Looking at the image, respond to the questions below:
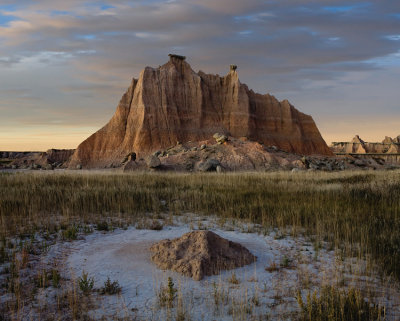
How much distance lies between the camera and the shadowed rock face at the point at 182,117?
55.0 m

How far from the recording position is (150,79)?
5678 centimetres

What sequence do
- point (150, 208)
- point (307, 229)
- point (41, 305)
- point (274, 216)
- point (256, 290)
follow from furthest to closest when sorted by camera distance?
point (150, 208) < point (274, 216) < point (307, 229) < point (256, 290) < point (41, 305)

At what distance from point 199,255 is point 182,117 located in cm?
5228

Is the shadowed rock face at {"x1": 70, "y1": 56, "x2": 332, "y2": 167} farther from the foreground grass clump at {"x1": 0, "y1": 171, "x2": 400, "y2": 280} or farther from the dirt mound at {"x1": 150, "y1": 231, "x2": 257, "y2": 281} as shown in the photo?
the dirt mound at {"x1": 150, "y1": 231, "x2": 257, "y2": 281}

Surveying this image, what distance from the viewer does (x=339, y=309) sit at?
4.47 meters

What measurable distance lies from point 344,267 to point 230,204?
6.14 metres

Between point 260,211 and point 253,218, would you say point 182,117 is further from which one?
point 253,218

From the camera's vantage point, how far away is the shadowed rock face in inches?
2164

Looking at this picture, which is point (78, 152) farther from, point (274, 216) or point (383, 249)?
point (383, 249)

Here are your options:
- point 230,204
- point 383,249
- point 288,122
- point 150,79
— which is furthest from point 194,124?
point 383,249

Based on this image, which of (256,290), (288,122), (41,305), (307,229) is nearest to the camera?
(41,305)

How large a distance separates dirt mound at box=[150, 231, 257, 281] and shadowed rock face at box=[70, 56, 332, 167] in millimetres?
46462

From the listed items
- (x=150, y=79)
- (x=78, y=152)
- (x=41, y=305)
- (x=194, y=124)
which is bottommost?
(x=41, y=305)

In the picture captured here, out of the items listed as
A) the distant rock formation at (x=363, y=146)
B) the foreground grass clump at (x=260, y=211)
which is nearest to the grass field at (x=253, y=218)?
the foreground grass clump at (x=260, y=211)
